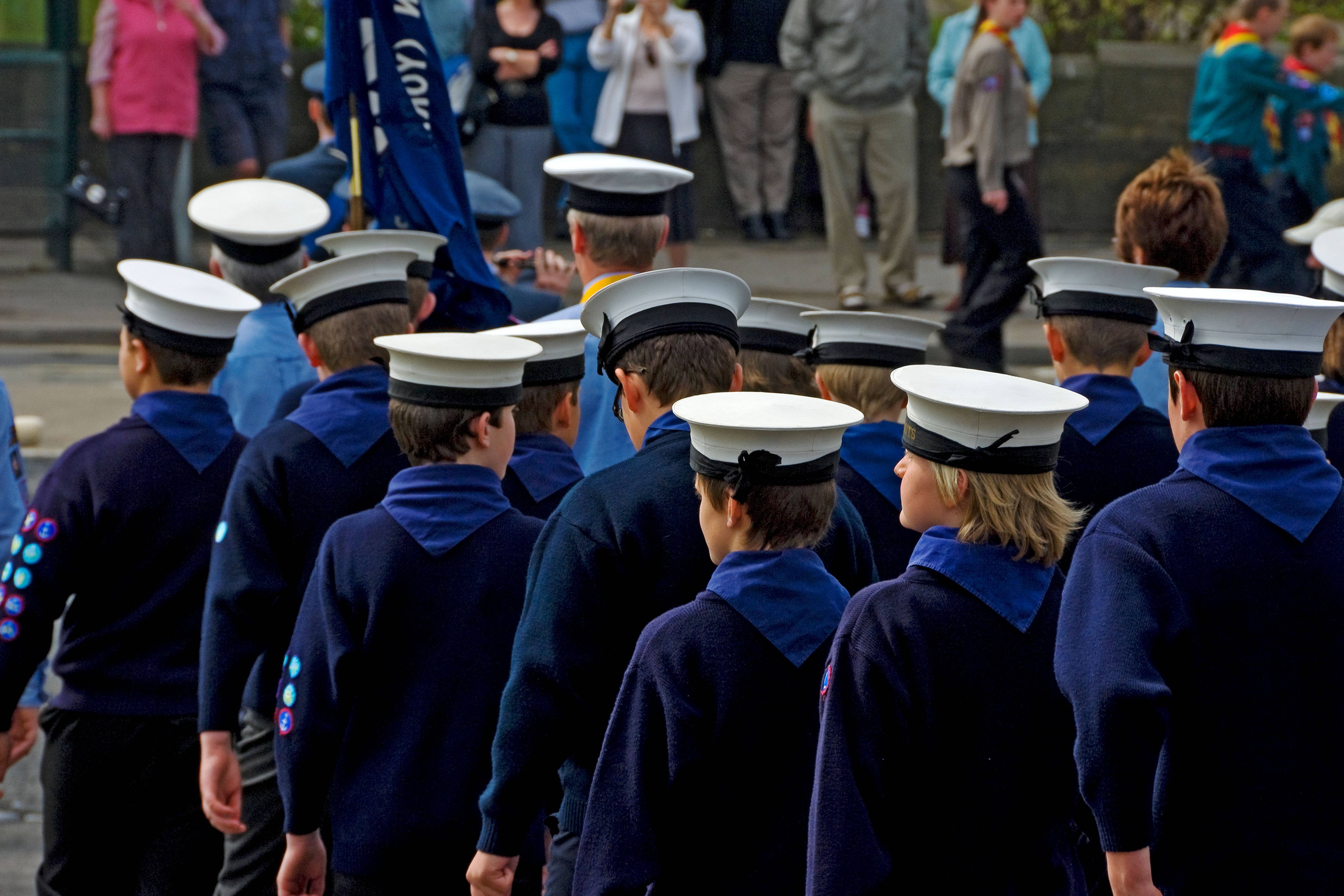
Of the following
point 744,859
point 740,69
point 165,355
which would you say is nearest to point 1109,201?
point 740,69

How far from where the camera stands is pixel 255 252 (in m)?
5.36

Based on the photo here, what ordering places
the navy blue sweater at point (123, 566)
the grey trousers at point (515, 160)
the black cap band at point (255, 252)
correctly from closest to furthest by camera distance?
the navy blue sweater at point (123, 566), the black cap band at point (255, 252), the grey trousers at point (515, 160)

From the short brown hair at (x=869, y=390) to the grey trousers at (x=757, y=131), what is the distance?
8.67 metres

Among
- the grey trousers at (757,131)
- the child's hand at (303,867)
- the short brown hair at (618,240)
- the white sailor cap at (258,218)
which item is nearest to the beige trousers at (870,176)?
the grey trousers at (757,131)

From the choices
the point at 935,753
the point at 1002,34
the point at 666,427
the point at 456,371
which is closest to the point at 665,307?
the point at 666,427

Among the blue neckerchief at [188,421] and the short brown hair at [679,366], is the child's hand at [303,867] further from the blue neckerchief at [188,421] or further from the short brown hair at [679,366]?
the short brown hair at [679,366]

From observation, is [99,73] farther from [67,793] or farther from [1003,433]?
[1003,433]

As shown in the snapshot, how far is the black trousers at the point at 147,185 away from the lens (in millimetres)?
11688

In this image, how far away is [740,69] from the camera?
12.7m

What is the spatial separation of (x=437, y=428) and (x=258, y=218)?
6.85 feet

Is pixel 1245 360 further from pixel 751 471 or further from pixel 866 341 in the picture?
pixel 866 341

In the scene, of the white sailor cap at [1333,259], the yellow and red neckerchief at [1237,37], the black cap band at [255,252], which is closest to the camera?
the white sailor cap at [1333,259]

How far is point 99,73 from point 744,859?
9.76 m

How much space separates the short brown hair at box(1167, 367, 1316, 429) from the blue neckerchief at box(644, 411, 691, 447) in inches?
37.8
